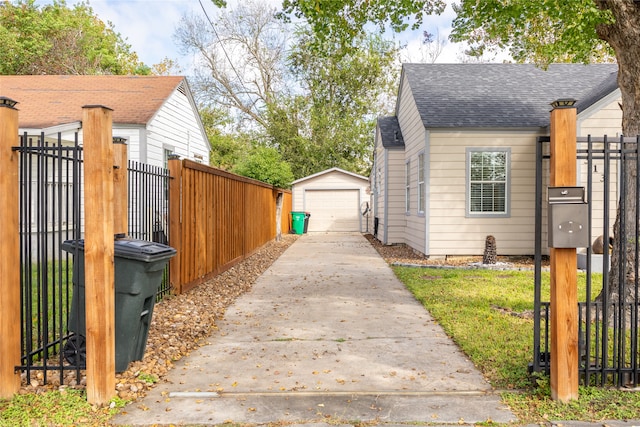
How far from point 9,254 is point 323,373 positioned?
263 cm

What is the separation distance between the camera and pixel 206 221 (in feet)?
29.9

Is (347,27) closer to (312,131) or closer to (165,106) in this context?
(165,106)

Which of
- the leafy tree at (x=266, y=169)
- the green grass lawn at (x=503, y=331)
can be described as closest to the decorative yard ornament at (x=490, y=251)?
the green grass lawn at (x=503, y=331)

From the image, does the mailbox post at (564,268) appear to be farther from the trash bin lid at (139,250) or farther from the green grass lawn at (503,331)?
the trash bin lid at (139,250)

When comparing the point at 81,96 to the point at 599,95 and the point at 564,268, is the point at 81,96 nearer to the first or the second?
the point at 599,95

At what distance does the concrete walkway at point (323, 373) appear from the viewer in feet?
12.1

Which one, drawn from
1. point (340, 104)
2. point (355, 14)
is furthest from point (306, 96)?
point (355, 14)

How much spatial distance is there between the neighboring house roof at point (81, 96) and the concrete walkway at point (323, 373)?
8.59 metres

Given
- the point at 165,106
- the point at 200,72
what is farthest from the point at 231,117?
the point at 165,106

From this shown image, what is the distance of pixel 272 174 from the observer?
2281cm

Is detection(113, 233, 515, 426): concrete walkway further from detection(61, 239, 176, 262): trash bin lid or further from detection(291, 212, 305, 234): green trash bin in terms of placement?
detection(291, 212, 305, 234): green trash bin

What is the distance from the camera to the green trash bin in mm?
25297

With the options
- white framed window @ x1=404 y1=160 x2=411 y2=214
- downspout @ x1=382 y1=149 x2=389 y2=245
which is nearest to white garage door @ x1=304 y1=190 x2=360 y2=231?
downspout @ x1=382 y1=149 x2=389 y2=245

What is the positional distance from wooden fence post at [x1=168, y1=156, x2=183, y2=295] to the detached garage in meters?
18.3
